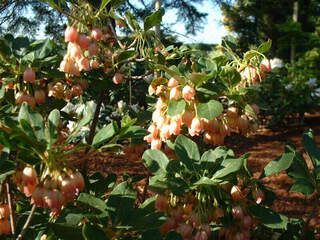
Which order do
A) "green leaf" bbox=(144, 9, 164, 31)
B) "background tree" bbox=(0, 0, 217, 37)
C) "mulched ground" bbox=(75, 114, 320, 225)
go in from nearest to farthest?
"green leaf" bbox=(144, 9, 164, 31), "mulched ground" bbox=(75, 114, 320, 225), "background tree" bbox=(0, 0, 217, 37)

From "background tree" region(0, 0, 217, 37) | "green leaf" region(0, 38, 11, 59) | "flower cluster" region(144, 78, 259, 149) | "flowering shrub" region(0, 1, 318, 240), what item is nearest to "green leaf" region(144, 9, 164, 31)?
"flowering shrub" region(0, 1, 318, 240)

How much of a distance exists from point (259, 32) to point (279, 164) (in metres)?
13.4

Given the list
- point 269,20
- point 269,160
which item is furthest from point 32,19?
point 269,20

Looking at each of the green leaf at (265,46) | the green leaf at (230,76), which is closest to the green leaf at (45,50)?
the green leaf at (230,76)

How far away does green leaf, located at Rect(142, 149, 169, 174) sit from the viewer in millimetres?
1104

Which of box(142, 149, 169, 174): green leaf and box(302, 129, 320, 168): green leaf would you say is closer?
box(142, 149, 169, 174): green leaf

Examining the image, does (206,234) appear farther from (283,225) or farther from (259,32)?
(259,32)

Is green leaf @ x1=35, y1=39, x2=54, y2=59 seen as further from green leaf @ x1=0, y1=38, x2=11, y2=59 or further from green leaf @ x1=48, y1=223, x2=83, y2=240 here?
green leaf @ x1=48, y1=223, x2=83, y2=240

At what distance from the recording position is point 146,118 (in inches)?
53.4

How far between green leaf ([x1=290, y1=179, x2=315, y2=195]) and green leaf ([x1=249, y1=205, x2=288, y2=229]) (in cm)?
9

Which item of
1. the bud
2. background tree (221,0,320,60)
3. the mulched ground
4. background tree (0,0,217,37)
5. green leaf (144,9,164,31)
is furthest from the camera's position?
background tree (221,0,320,60)

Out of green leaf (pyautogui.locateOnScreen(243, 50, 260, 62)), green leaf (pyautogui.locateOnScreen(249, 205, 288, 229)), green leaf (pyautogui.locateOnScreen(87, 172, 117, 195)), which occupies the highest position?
green leaf (pyautogui.locateOnScreen(243, 50, 260, 62))

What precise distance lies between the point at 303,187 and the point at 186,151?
0.36 m

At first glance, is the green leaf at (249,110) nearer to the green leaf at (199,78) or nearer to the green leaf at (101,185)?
the green leaf at (199,78)
